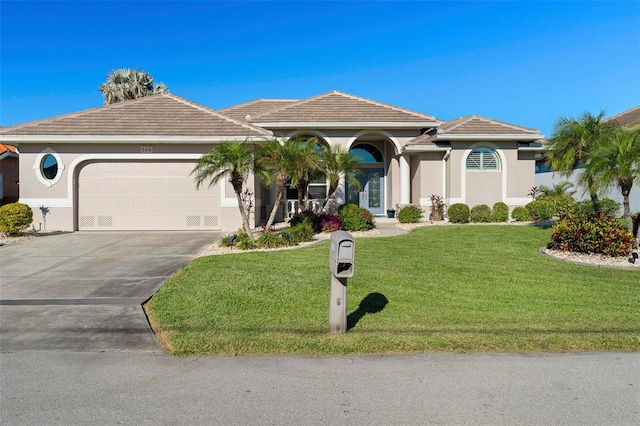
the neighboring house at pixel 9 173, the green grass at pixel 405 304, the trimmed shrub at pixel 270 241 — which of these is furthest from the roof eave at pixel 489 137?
the neighboring house at pixel 9 173

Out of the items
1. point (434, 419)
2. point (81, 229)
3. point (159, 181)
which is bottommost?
point (434, 419)

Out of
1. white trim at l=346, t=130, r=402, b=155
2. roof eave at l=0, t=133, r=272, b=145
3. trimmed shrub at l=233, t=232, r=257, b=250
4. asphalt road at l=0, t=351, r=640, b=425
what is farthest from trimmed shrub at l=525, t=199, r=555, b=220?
asphalt road at l=0, t=351, r=640, b=425

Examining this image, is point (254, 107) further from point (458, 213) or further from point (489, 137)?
point (458, 213)

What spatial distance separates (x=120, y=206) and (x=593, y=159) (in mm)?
14848

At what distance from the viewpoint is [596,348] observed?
15.8 feet

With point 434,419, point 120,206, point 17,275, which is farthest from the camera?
point 120,206

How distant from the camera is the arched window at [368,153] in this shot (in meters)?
20.2

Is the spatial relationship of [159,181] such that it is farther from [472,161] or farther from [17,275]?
[472,161]

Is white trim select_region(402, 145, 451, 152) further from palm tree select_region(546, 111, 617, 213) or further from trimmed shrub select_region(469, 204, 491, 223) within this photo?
palm tree select_region(546, 111, 617, 213)

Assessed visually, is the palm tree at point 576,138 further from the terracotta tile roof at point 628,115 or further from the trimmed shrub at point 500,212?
the terracotta tile roof at point 628,115

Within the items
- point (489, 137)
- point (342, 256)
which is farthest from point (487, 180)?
point (342, 256)

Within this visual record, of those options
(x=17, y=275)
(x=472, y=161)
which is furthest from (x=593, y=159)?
(x=17, y=275)

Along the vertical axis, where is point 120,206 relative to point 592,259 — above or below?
above

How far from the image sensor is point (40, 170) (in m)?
15.1
